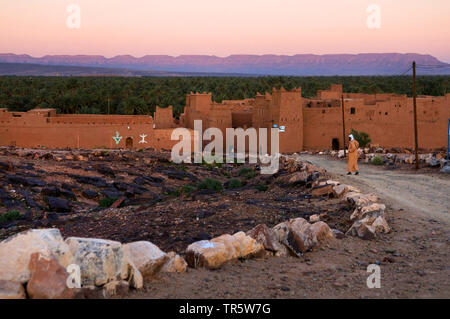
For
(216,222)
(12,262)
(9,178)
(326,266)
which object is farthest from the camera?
(9,178)

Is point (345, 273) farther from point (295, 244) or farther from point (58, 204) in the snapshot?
point (58, 204)

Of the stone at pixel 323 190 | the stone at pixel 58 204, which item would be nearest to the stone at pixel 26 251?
the stone at pixel 323 190

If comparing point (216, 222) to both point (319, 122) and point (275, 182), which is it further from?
point (319, 122)

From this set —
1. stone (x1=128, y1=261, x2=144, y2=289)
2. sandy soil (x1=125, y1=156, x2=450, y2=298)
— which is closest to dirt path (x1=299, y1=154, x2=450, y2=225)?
sandy soil (x1=125, y1=156, x2=450, y2=298)

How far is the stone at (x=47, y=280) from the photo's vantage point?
14.1ft

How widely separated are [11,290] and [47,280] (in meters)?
0.30

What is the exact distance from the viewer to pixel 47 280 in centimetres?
434

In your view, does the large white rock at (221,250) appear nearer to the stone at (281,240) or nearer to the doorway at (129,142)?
the stone at (281,240)

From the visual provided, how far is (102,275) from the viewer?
4.73m

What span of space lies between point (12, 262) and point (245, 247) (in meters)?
2.94

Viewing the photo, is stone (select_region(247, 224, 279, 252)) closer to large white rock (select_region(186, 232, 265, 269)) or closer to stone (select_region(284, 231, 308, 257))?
large white rock (select_region(186, 232, 265, 269))

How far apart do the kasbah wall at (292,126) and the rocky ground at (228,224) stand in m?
7.91

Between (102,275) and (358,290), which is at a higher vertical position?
(102,275)
